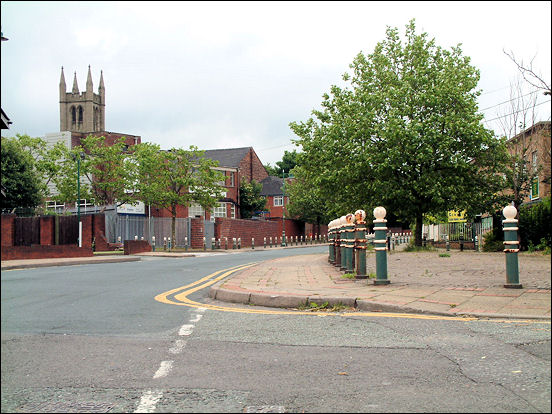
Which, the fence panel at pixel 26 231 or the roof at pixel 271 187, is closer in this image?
the fence panel at pixel 26 231

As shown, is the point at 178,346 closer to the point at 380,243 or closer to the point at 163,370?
the point at 163,370

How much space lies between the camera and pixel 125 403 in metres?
2.48

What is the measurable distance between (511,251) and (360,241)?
2.97 metres

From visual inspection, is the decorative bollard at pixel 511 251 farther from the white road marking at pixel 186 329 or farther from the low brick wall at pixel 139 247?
the low brick wall at pixel 139 247

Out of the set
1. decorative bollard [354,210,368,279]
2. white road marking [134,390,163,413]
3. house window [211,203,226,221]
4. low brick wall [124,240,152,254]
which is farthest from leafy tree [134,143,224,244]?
white road marking [134,390,163,413]

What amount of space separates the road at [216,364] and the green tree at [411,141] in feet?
59.6

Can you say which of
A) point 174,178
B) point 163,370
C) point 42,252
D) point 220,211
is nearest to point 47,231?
point 42,252

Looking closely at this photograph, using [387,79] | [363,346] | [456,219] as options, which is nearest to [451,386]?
[363,346]

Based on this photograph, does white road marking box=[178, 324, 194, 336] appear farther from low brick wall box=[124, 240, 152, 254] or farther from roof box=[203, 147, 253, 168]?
roof box=[203, 147, 253, 168]

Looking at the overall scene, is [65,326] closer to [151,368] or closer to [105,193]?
[151,368]

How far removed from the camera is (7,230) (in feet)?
5.05

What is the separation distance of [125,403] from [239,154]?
63157 millimetres

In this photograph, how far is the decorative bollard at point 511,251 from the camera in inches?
257

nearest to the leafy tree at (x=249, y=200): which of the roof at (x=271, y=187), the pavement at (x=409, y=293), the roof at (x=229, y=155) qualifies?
the roof at (x=229, y=155)
